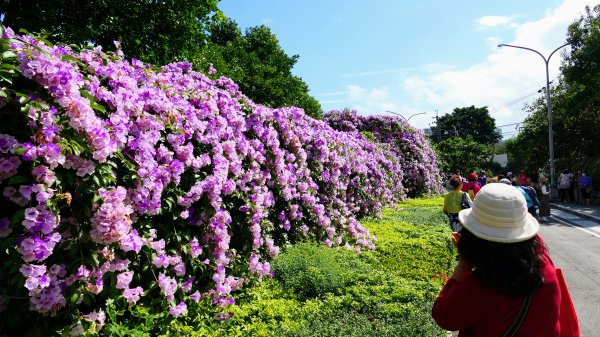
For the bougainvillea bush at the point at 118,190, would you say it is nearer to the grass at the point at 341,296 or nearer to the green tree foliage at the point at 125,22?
the grass at the point at 341,296

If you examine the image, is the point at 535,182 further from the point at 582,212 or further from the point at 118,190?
the point at 118,190

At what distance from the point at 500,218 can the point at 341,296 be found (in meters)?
3.08

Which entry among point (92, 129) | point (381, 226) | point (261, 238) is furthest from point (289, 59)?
point (92, 129)

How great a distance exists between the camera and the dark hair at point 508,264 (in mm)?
1976

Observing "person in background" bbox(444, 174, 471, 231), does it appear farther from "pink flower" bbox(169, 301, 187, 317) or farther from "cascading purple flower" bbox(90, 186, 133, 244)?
"cascading purple flower" bbox(90, 186, 133, 244)

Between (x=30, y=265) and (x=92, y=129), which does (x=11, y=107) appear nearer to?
(x=92, y=129)

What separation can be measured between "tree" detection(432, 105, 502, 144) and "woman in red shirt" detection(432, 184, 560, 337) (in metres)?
81.2

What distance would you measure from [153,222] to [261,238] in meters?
1.89

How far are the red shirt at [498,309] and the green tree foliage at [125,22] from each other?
8.61m

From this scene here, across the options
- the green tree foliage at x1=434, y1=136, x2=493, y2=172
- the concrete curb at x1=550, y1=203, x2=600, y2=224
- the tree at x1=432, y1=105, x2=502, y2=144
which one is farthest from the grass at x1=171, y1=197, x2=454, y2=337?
the tree at x1=432, y1=105, x2=502, y2=144

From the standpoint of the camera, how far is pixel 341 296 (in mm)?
4934

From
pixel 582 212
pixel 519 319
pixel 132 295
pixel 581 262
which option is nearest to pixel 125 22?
pixel 132 295

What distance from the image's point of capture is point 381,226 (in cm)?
1005

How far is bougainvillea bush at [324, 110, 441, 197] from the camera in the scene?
20.4 meters
